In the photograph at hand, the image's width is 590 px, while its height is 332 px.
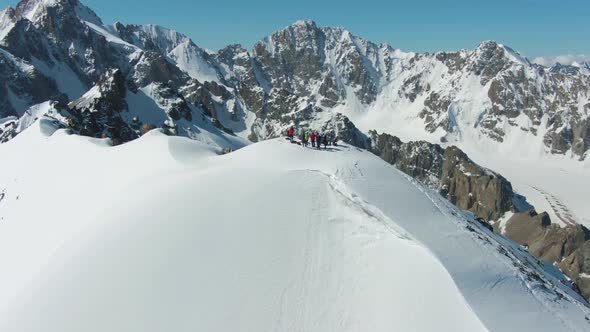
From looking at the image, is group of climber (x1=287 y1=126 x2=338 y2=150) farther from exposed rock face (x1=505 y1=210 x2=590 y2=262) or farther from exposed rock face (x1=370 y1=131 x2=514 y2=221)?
exposed rock face (x1=370 y1=131 x2=514 y2=221)

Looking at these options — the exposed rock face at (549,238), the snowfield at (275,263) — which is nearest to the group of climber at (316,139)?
the snowfield at (275,263)

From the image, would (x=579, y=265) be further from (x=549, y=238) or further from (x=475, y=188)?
(x=475, y=188)

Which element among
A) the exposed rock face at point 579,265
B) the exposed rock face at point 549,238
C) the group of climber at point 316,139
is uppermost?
the group of climber at point 316,139

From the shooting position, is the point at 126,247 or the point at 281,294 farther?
the point at 126,247

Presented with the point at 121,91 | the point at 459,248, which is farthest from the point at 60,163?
the point at 121,91

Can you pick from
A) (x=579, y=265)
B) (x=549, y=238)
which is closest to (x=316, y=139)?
(x=579, y=265)

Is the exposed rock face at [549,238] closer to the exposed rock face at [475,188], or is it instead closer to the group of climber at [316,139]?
the exposed rock face at [475,188]

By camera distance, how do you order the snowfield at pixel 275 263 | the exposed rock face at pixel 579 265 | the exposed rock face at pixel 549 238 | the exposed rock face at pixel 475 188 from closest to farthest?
the snowfield at pixel 275 263 → the exposed rock face at pixel 579 265 → the exposed rock face at pixel 549 238 → the exposed rock face at pixel 475 188

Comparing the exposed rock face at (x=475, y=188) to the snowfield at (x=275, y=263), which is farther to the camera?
the exposed rock face at (x=475, y=188)

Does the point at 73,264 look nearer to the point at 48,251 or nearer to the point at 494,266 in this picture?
the point at 48,251
